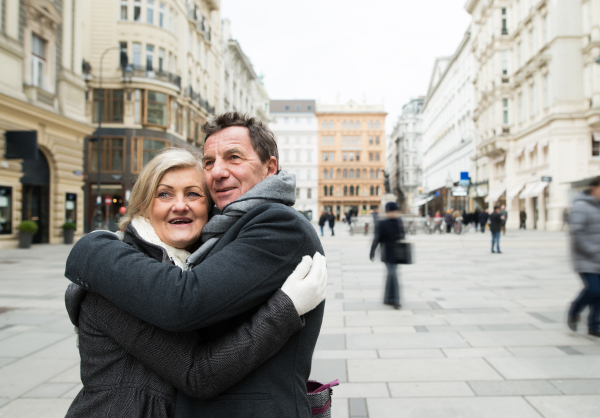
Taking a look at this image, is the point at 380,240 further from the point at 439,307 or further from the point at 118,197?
the point at 118,197

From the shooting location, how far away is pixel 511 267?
12.7m

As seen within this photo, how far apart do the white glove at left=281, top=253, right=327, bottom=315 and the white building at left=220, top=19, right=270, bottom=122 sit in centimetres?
4343

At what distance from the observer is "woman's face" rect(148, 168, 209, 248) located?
1808 millimetres

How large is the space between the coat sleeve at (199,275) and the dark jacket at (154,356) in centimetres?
9

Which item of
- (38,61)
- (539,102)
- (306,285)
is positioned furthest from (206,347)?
(539,102)

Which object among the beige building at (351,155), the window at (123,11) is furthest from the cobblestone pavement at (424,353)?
the beige building at (351,155)

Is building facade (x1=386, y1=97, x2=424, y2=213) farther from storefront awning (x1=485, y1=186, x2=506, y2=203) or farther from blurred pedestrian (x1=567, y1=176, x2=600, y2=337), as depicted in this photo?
blurred pedestrian (x1=567, y1=176, x2=600, y2=337)

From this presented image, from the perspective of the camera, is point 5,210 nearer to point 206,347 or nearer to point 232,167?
point 232,167

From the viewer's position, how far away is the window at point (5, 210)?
17.5m

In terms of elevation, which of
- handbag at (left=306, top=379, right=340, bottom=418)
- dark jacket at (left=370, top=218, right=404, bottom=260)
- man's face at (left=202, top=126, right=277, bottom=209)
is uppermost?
man's face at (left=202, top=126, right=277, bottom=209)

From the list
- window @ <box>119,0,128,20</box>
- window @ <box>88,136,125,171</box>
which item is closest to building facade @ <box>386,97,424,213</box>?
window @ <box>88,136,125,171</box>

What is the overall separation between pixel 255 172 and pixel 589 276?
5.27 m

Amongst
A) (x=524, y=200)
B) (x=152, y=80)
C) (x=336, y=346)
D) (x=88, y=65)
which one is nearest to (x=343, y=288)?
(x=336, y=346)

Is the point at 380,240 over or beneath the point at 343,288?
over
